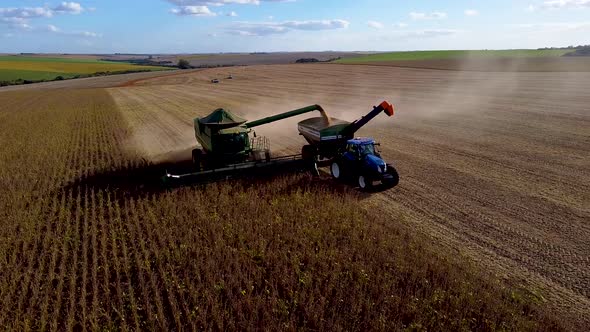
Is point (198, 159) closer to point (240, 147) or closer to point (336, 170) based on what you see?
point (240, 147)

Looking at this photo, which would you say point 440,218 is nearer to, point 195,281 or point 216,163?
point 195,281

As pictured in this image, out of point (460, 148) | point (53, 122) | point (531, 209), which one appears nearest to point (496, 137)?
point (460, 148)

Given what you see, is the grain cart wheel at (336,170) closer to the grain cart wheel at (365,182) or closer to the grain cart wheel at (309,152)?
the grain cart wheel at (365,182)

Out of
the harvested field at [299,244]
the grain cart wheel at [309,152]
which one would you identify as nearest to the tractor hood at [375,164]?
the harvested field at [299,244]

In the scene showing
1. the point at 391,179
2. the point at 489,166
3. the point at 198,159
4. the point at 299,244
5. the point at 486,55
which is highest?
the point at 486,55

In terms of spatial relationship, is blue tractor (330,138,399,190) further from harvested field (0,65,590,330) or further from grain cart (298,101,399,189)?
harvested field (0,65,590,330)

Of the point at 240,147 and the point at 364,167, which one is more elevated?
the point at 240,147

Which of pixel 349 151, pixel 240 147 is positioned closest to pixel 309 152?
pixel 349 151
